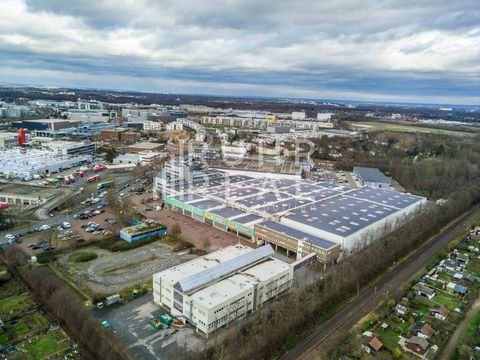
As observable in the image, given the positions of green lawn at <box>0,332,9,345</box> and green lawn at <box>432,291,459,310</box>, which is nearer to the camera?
green lawn at <box>0,332,9,345</box>

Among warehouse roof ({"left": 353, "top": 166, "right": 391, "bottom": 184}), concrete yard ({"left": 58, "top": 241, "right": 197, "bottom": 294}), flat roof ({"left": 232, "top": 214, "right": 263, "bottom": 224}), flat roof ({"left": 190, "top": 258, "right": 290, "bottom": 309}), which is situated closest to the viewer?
flat roof ({"left": 190, "top": 258, "right": 290, "bottom": 309})

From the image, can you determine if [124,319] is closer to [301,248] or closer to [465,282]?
[301,248]

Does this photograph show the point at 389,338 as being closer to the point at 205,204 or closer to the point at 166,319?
the point at 166,319

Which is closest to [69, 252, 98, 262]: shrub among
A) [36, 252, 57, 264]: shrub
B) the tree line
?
[36, 252, 57, 264]: shrub

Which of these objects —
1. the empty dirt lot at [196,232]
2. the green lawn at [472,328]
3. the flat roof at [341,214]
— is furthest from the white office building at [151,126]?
the green lawn at [472,328]

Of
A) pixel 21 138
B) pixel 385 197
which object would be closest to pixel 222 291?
pixel 385 197

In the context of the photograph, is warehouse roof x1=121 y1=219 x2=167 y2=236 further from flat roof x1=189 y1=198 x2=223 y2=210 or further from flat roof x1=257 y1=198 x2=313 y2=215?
flat roof x1=257 y1=198 x2=313 y2=215

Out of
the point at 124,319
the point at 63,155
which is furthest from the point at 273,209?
the point at 63,155
